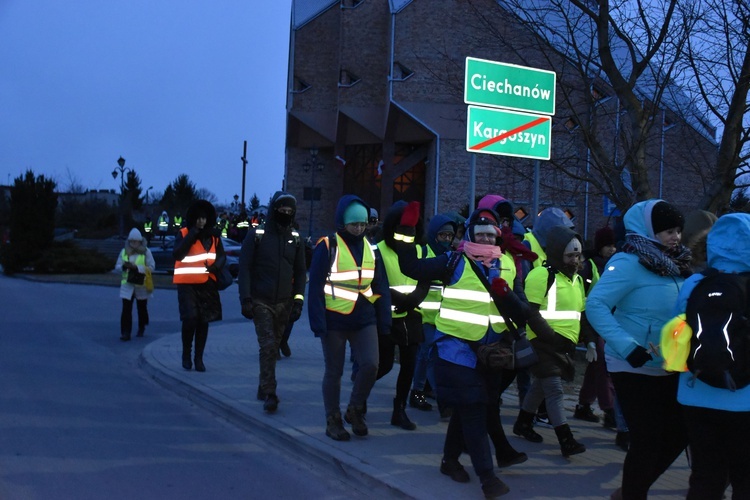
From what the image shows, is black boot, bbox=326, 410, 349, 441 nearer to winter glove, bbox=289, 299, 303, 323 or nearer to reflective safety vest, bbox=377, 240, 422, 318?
reflective safety vest, bbox=377, 240, 422, 318

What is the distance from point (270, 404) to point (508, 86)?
417 centimetres

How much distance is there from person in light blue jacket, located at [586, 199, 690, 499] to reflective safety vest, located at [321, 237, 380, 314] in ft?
7.65

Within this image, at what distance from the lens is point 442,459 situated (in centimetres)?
559

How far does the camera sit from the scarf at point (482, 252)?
5.17m

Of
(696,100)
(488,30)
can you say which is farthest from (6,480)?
(696,100)

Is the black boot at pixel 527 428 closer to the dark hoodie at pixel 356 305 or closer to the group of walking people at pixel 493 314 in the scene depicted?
the group of walking people at pixel 493 314

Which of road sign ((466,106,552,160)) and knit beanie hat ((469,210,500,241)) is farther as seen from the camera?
road sign ((466,106,552,160))

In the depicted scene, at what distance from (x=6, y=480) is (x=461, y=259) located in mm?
3439

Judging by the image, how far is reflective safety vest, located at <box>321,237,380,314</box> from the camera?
6398 millimetres

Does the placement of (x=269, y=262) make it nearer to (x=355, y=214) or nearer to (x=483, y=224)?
(x=355, y=214)

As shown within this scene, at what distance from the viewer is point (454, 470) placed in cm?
543

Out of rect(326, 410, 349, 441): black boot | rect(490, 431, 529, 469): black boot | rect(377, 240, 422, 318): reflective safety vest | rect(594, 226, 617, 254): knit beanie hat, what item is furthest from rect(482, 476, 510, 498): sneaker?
rect(594, 226, 617, 254): knit beanie hat

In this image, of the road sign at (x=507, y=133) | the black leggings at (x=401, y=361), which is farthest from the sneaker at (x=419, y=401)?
the road sign at (x=507, y=133)

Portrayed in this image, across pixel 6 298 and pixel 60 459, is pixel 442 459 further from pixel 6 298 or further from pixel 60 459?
pixel 6 298
